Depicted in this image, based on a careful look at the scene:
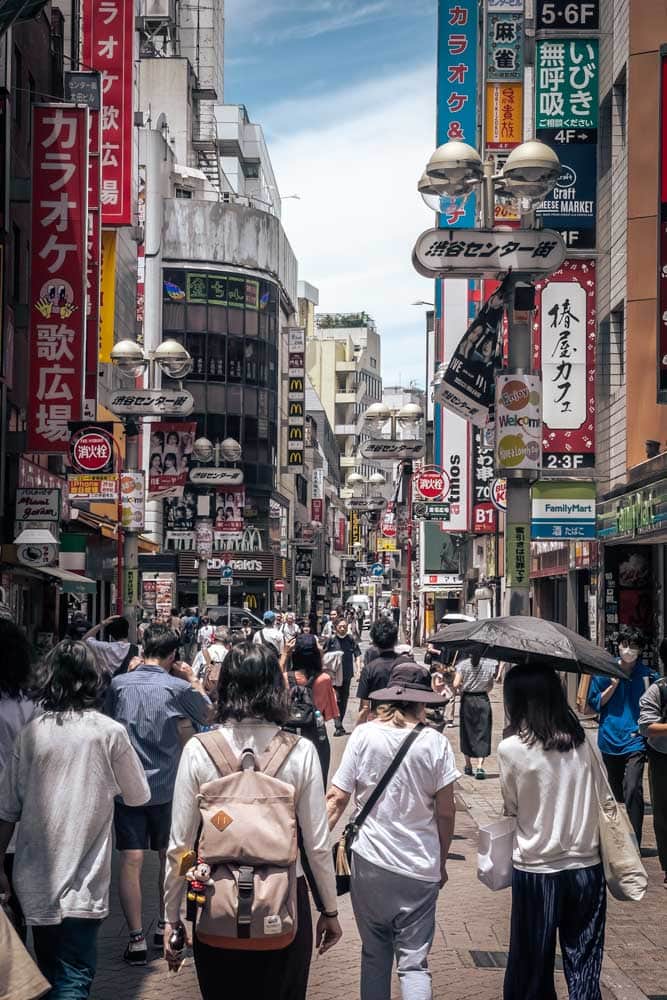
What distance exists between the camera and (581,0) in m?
23.8

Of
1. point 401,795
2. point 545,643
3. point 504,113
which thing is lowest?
point 401,795

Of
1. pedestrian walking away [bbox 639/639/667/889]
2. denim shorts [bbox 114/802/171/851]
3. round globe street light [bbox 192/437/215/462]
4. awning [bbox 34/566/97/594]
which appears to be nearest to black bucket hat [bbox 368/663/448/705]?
denim shorts [bbox 114/802/171/851]

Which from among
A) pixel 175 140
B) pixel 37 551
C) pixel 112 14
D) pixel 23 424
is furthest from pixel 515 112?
pixel 175 140

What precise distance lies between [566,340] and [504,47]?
33.1 ft

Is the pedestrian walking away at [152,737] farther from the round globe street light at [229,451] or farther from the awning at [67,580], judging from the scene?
the round globe street light at [229,451]

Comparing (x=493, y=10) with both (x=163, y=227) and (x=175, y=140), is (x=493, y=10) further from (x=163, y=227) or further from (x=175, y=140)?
(x=175, y=140)

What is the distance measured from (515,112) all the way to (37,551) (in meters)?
14.9

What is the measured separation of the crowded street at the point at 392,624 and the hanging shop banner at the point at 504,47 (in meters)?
0.09

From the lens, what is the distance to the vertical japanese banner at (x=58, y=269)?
22469 mm

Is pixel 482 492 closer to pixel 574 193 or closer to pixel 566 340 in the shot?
pixel 566 340

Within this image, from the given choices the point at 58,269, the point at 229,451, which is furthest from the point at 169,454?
the point at 58,269

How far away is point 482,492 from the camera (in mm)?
44625

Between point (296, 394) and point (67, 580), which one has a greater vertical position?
point (296, 394)

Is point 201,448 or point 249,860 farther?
point 201,448
